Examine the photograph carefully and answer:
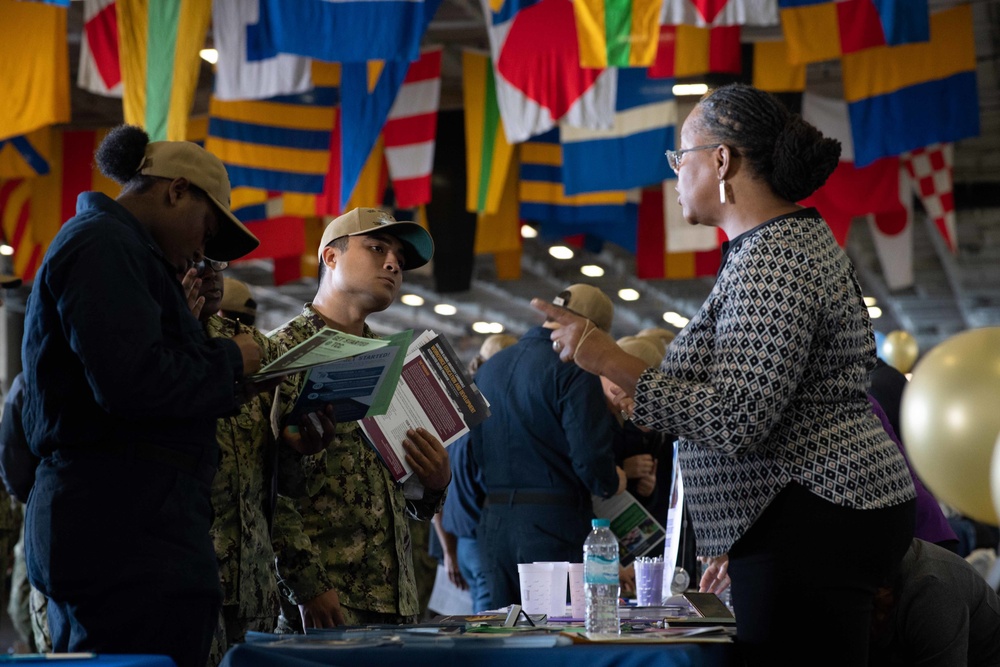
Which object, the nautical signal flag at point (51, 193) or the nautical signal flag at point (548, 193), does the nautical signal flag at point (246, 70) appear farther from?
the nautical signal flag at point (51, 193)

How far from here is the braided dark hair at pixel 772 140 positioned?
2201mm

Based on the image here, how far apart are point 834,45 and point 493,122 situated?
2.92 meters

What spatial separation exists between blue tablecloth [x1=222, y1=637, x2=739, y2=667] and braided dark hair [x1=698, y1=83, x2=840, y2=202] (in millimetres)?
869

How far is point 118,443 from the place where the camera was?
6.66ft

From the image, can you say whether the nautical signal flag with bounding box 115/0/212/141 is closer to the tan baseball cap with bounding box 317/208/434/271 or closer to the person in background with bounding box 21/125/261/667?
the tan baseball cap with bounding box 317/208/434/271

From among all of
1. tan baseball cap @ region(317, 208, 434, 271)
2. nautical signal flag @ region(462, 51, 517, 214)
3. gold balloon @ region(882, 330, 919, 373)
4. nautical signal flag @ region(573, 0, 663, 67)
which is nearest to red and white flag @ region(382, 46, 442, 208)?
nautical signal flag @ region(462, 51, 517, 214)

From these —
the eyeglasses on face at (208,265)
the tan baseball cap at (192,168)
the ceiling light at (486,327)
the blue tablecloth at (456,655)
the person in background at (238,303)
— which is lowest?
the ceiling light at (486,327)

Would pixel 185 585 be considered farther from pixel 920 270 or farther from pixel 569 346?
pixel 920 270

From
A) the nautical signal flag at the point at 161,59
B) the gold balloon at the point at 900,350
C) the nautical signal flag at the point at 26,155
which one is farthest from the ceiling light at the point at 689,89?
the nautical signal flag at the point at 26,155

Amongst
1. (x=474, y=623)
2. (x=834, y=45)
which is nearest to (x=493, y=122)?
(x=834, y=45)

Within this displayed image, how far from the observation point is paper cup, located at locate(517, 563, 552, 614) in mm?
2676

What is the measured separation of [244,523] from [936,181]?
31.7ft

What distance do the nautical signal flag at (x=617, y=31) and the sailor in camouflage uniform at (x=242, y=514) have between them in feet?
13.7

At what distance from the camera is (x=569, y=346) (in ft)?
7.41
